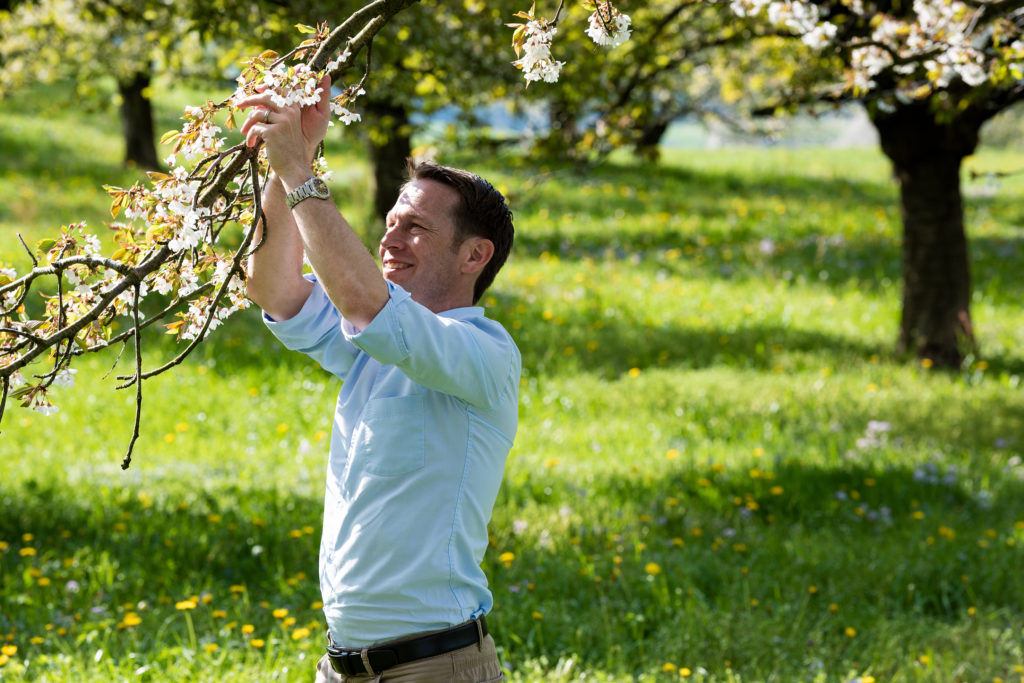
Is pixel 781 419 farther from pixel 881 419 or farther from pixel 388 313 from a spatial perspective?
pixel 388 313

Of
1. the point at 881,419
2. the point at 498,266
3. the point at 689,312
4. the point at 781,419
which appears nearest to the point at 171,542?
the point at 498,266

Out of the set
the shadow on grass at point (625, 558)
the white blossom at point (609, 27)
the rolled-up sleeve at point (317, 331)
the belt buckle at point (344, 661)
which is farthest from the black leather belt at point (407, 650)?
the shadow on grass at point (625, 558)

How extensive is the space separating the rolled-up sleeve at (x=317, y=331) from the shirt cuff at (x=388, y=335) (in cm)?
52

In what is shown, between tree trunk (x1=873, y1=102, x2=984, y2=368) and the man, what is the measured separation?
6277 mm

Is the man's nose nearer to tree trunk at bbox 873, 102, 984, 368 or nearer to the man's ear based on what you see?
the man's ear

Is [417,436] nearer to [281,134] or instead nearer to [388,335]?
[388,335]

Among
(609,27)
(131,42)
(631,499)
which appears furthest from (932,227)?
(131,42)

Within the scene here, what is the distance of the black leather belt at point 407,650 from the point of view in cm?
216

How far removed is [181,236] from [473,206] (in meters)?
0.67

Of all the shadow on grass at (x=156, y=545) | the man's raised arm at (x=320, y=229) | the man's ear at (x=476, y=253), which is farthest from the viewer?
the shadow on grass at (x=156, y=545)

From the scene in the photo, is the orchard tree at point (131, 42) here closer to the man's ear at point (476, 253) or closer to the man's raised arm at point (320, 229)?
the man's ear at point (476, 253)

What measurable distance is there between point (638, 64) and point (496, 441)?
4.70 metres

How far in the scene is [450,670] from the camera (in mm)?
2172

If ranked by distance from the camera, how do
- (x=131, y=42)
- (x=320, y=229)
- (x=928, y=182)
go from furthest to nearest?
(x=131, y=42)
(x=928, y=182)
(x=320, y=229)
